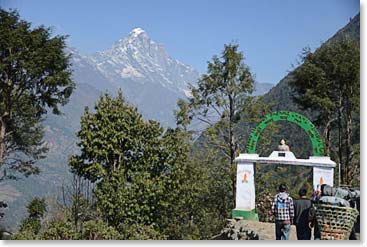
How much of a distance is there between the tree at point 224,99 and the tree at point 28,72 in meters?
2.84

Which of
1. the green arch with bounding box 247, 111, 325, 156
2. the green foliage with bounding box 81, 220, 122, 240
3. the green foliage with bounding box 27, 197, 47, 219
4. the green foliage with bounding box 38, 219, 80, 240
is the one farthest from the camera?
the green foliage with bounding box 27, 197, 47, 219

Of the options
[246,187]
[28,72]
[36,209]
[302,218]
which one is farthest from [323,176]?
[28,72]

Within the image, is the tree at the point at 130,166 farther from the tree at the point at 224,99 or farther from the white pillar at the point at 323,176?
the white pillar at the point at 323,176

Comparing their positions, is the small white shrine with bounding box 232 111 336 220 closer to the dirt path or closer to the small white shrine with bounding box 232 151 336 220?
the small white shrine with bounding box 232 151 336 220

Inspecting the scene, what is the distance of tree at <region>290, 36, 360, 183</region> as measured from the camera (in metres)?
11.8

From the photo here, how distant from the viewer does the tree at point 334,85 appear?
11.8m

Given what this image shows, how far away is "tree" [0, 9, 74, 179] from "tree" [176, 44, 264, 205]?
2.84 metres

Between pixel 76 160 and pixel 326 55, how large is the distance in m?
6.29

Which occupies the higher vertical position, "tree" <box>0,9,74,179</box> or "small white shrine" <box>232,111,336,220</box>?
"tree" <box>0,9,74,179</box>

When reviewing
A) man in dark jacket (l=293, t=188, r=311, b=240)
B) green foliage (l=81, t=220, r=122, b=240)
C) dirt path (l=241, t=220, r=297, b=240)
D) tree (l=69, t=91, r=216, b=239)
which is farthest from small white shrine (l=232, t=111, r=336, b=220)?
man in dark jacket (l=293, t=188, r=311, b=240)

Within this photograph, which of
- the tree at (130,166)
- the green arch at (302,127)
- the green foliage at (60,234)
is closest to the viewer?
the green foliage at (60,234)

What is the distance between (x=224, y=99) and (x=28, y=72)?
4.37 meters

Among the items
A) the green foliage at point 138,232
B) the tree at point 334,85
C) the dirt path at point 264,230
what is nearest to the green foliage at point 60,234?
the green foliage at point 138,232

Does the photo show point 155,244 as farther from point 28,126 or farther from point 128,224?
point 28,126
